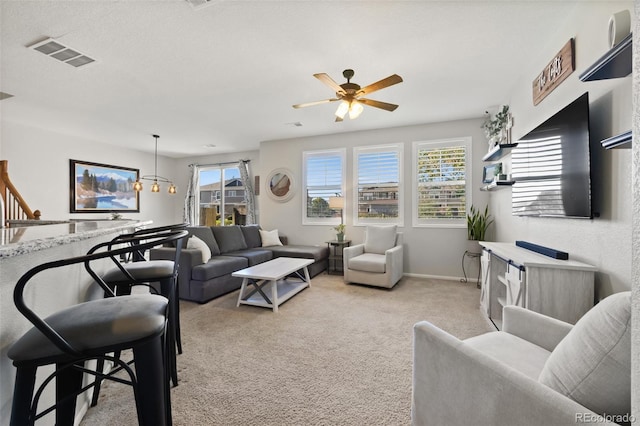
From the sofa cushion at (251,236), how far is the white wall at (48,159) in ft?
9.33

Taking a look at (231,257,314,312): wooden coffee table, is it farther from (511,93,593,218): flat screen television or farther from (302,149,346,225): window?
(511,93,593,218): flat screen television

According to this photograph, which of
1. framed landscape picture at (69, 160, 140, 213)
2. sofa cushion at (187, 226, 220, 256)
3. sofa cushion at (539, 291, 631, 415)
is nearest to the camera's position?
sofa cushion at (539, 291, 631, 415)

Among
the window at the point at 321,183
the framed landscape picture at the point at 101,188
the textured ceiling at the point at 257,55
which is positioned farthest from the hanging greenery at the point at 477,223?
the framed landscape picture at the point at 101,188

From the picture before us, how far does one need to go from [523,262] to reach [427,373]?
1.27 meters

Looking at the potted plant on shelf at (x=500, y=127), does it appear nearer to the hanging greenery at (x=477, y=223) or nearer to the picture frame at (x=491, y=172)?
the picture frame at (x=491, y=172)

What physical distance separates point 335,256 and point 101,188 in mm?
5404

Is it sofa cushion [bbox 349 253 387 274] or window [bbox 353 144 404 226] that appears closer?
sofa cushion [bbox 349 253 387 274]

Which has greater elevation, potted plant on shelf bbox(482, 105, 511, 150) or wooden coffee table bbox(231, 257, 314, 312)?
potted plant on shelf bbox(482, 105, 511, 150)

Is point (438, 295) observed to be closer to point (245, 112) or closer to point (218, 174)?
point (245, 112)

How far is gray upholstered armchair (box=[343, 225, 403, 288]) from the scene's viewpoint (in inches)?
151

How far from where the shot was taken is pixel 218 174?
23.8ft

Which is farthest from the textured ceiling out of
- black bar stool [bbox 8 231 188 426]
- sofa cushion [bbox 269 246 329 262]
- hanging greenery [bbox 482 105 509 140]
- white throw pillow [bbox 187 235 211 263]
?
sofa cushion [bbox 269 246 329 262]

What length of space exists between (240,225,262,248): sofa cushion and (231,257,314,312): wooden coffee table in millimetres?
1202

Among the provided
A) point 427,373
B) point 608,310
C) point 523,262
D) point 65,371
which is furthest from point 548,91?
point 65,371
